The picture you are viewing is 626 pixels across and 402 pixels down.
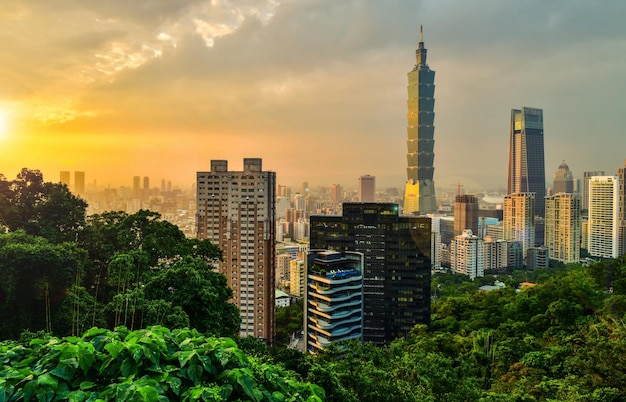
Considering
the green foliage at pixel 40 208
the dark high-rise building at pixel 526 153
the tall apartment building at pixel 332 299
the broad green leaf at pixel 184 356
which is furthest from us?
the dark high-rise building at pixel 526 153

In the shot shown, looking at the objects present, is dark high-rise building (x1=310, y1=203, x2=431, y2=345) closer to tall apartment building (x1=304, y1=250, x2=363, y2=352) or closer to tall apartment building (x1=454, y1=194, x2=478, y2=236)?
tall apartment building (x1=304, y1=250, x2=363, y2=352)

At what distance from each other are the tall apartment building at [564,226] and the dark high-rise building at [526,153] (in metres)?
13.1

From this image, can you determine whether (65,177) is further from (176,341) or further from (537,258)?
(537,258)

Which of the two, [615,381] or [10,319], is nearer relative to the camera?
[615,381]

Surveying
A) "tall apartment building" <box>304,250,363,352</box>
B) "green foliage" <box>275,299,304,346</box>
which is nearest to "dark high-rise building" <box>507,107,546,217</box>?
"green foliage" <box>275,299,304,346</box>

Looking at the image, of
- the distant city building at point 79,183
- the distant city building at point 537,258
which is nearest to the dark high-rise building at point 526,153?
the distant city building at point 537,258

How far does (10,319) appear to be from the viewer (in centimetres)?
423

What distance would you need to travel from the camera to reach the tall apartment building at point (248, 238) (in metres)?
12.7

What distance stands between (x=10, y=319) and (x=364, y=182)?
70.4 ft

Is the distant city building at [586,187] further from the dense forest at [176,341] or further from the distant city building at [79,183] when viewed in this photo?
the distant city building at [79,183]

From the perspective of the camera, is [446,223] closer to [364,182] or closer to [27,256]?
[364,182]

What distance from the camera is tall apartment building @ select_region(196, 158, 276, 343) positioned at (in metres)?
12.7

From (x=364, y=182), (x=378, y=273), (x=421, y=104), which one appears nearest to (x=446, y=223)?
(x=364, y=182)

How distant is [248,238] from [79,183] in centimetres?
655
